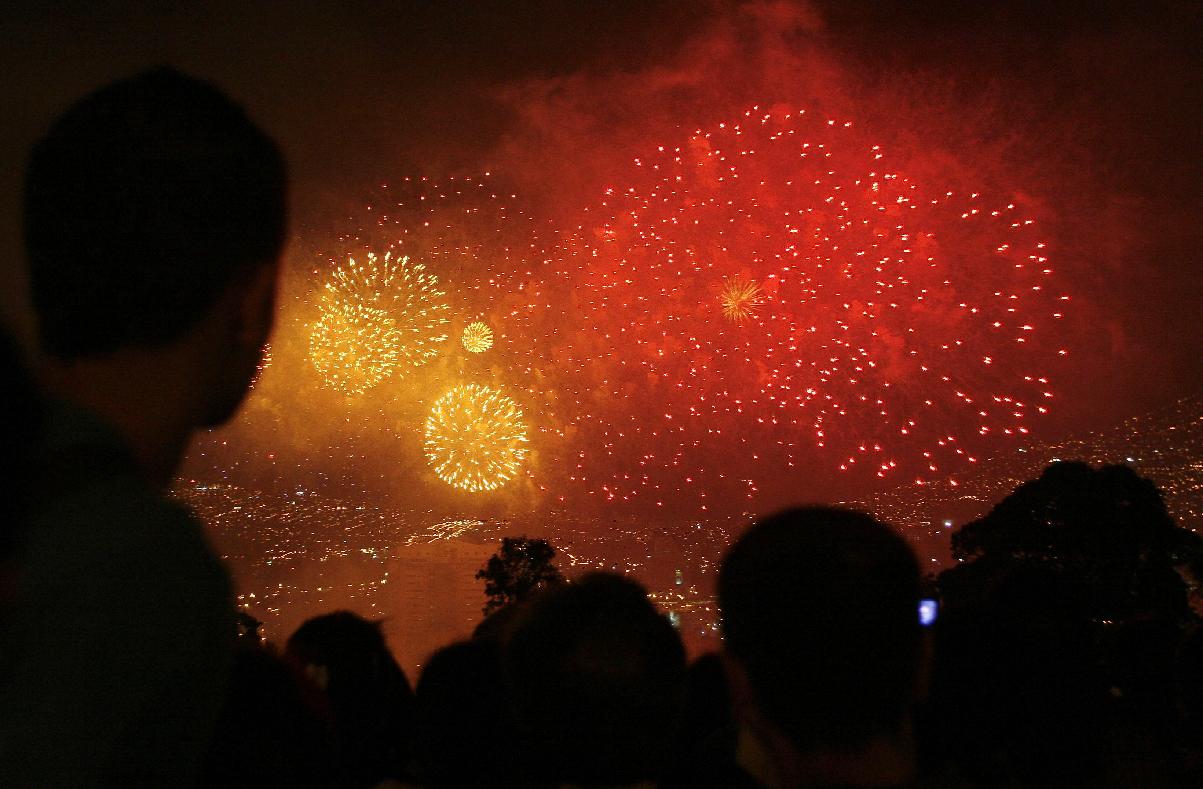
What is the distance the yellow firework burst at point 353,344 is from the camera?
20.2 metres

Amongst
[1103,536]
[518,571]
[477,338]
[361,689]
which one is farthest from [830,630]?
[518,571]

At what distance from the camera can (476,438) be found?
22406mm

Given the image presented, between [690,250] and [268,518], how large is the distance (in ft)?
81.3

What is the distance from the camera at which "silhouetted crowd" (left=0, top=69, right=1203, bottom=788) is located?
1.19 m

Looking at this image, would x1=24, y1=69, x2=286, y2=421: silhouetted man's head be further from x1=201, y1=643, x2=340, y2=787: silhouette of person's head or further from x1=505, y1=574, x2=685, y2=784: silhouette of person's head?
x1=505, y1=574, x2=685, y2=784: silhouette of person's head

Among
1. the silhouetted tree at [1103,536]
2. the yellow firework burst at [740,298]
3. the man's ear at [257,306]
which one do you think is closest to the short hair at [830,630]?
the man's ear at [257,306]

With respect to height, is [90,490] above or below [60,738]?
above

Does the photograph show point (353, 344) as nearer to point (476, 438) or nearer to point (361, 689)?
point (476, 438)

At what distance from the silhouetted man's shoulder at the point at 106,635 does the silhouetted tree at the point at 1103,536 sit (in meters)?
16.4

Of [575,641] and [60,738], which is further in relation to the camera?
[575,641]

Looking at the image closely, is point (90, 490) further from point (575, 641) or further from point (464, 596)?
point (464, 596)

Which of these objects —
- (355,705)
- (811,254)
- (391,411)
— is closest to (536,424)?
(391,411)

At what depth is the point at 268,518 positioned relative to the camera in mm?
38438

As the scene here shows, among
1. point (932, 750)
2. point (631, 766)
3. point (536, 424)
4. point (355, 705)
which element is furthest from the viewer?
point (536, 424)
